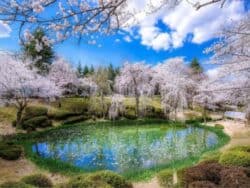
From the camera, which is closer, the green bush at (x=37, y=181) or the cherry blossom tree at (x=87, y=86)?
the green bush at (x=37, y=181)

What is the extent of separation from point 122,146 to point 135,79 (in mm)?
15228

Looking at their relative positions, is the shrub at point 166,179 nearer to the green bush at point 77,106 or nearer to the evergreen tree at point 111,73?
the green bush at point 77,106

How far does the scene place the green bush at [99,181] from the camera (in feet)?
18.7

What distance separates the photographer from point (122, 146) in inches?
603

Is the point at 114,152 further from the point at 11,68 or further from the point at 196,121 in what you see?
the point at 196,121

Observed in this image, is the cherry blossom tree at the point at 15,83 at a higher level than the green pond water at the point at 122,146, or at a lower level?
higher

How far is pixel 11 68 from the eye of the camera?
68.5 feet

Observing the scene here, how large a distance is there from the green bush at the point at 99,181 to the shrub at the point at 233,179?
2.06 m

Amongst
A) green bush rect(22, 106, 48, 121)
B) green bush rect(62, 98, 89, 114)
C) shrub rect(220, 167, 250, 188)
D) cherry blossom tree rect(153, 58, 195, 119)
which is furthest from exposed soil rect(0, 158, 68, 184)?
cherry blossom tree rect(153, 58, 195, 119)

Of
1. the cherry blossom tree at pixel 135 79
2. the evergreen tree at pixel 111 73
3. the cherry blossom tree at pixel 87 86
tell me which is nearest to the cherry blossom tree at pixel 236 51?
the cherry blossom tree at pixel 135 79

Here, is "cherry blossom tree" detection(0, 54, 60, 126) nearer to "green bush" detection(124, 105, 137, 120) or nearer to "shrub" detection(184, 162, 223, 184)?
"green bush" detection(124, 105, 137, 120)

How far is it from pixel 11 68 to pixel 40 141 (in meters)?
6.48

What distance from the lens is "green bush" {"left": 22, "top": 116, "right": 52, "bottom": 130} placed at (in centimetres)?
2114

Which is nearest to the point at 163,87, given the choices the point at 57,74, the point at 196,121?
the point at 196,121
